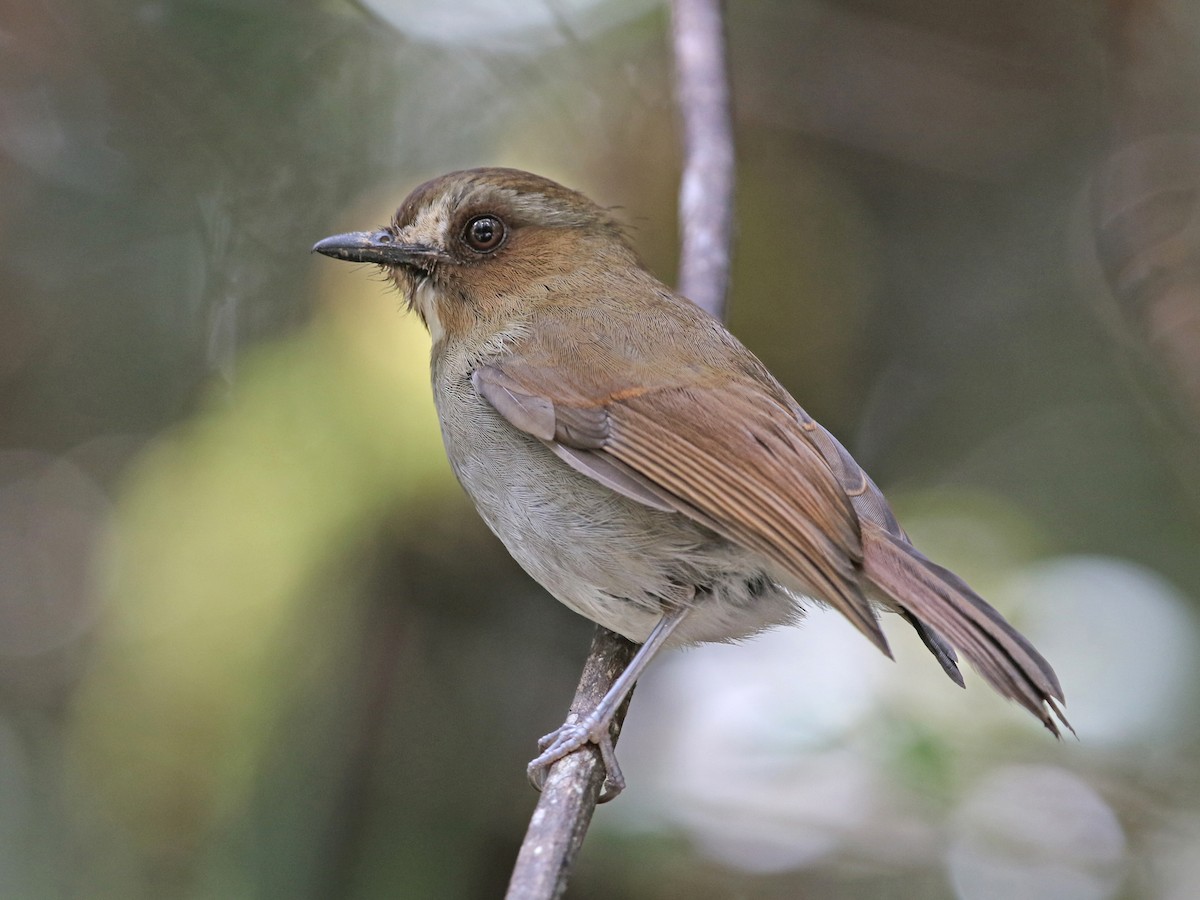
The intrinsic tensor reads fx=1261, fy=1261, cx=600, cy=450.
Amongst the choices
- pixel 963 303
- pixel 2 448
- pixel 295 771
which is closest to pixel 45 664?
pixel 2 448

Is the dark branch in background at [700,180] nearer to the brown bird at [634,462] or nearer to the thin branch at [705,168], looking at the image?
the thin branch at [705,168]

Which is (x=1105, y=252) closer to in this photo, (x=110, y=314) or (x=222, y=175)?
(x=222, y=175)

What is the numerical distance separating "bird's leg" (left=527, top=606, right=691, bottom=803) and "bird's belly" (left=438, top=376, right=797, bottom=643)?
0.05 meters

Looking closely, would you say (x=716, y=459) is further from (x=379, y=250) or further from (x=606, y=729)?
(x=379, y=250)

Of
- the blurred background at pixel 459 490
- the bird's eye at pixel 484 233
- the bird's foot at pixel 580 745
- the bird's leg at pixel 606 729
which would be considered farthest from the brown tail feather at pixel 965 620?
the bird's eye at pixel 484 233

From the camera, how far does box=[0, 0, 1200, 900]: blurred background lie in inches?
130

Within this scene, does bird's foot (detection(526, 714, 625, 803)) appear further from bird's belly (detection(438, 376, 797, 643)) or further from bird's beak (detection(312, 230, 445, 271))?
bird's beak (detection(312, 230, 445, 271))

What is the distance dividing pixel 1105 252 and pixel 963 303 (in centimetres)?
72

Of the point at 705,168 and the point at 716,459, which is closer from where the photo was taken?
the point at 716,459

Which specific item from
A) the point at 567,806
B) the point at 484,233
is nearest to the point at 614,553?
the point at 567,806

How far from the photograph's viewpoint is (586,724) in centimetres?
245

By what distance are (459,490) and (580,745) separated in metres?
1.43

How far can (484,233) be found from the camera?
122 inches

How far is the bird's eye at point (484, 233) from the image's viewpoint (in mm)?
3084
